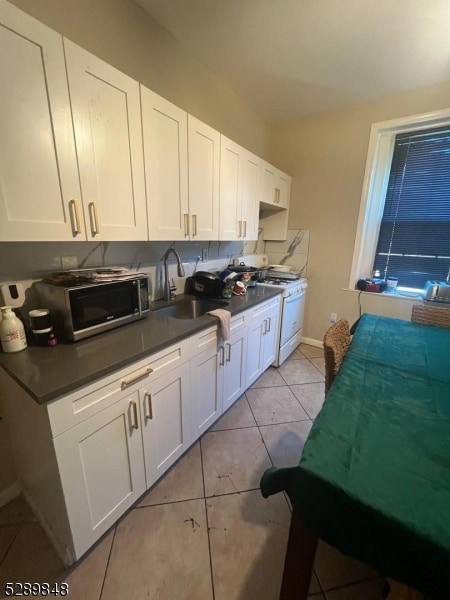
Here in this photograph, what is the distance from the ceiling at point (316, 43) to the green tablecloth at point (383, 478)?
2.22 meters

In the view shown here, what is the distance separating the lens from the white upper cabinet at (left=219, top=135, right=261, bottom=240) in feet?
6.59

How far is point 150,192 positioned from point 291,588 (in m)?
1.80

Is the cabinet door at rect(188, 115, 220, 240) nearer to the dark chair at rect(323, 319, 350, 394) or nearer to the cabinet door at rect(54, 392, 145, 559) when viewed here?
the dark chair at rect(323, 319, 350, 394)

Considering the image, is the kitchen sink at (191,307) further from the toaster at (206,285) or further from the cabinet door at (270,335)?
the cabinet door at (270,335)

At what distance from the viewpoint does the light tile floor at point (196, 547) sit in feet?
3.48

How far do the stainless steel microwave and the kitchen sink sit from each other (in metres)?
0.48

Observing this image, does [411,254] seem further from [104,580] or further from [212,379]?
[104,580]

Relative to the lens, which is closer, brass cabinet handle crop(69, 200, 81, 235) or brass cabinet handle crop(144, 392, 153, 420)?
brass cabinet handle crop(69, 200, 81, 235)

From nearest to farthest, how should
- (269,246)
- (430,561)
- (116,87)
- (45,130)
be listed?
(430,561)
(45,130)
(116,87)
(269,246)

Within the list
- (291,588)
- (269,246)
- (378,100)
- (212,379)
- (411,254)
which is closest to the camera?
(291,588)

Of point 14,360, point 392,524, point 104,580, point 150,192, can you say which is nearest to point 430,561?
point 392,524

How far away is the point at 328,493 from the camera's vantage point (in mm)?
647

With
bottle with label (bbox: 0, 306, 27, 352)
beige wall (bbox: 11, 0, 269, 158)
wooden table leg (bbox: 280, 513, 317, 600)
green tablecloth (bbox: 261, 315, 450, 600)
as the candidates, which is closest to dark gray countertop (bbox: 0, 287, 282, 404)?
bottle with label (bbox: 0, 306, 27, 352)

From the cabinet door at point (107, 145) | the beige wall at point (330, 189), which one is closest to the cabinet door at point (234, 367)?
the cabinet door at point (107, 145)
